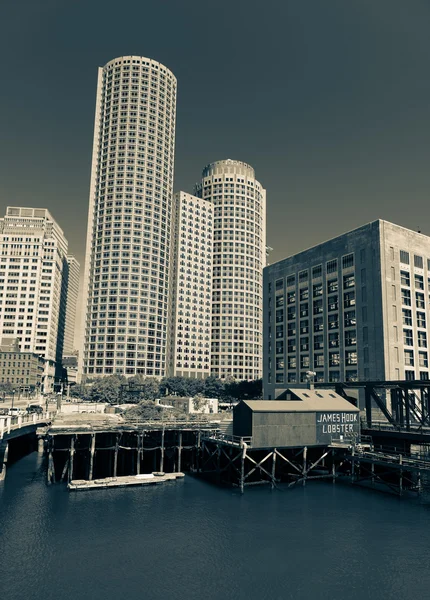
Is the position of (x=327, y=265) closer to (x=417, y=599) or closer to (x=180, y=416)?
(x=180, y=416)

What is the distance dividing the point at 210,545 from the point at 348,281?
107 meters

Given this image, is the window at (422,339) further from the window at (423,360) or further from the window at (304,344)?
the window at (304,344)

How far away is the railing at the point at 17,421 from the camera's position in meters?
72.2

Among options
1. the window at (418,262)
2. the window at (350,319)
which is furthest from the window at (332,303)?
the window at (418,262)

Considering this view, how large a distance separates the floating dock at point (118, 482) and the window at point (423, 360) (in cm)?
8555

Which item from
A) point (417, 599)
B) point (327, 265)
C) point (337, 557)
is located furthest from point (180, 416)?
point (417, 599)

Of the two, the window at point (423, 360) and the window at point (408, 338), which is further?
the window at point (423, 360)

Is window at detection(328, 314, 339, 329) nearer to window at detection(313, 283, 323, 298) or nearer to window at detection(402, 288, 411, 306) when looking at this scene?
window at detection(313, 283, 323, 298)

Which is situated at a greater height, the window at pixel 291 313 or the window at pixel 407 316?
the window at pixel 291 313

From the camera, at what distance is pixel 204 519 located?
180 feet

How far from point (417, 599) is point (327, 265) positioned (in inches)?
4694

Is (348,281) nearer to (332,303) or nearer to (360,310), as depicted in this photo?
(332,303)

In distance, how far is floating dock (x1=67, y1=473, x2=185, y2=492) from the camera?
6800cm

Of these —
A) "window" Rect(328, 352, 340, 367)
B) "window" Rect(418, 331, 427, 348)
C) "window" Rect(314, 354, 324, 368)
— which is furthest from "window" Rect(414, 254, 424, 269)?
"window" Rect(314, 354, 324, 368)
